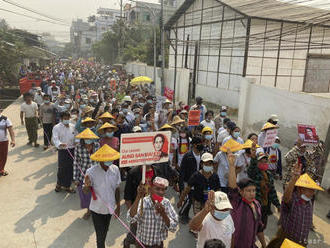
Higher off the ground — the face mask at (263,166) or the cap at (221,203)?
the cap at (221,203)

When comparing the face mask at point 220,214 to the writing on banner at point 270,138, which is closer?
the face mask at point 220,214

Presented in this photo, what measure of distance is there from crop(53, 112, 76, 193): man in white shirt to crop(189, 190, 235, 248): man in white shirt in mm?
3997

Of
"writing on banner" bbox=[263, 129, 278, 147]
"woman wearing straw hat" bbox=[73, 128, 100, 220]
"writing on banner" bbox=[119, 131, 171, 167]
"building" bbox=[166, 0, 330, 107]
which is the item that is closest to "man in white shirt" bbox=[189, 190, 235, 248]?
"writing on banner" bbox=[119, 131, 171, 167]

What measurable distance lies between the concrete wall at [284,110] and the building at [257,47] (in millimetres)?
4137

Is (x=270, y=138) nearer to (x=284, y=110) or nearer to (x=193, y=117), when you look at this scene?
(x=193, y=117)

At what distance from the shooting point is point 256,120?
407 inches

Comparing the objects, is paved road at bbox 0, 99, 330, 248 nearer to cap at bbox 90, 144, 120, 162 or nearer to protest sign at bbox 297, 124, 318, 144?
protest sign at bbox 297, 124, 318, 144

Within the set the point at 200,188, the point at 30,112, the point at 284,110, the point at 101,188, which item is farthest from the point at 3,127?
the point at 284,110

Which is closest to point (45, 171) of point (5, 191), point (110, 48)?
point (5, 191)

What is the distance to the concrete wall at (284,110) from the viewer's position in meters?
7.80

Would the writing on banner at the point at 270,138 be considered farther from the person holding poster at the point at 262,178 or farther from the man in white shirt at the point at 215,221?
the man in white shirt at the point at 215,221

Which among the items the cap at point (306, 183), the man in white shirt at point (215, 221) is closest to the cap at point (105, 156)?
the man in white shirt at point (215, 221)

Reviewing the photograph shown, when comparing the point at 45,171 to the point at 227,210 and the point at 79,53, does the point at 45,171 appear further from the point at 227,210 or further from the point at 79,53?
the point at 79,53

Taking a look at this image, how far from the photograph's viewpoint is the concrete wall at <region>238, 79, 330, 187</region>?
780 cm
